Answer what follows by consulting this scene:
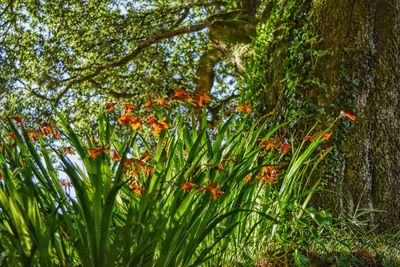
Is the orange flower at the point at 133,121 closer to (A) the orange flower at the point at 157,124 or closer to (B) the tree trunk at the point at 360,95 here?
(A) the orange flower at the point at 157,124

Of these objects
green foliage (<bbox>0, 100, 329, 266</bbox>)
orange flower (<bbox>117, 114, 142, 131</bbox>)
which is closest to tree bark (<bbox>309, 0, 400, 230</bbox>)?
green foliage (<bbox>0, 100, 329, 266</bbox>)

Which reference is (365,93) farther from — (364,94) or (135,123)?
(135,123)

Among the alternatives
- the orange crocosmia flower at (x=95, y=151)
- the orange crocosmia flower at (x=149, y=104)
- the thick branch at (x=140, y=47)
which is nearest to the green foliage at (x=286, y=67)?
the orange crocosmia flower at (x=149, y=104)

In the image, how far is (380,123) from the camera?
476 cm

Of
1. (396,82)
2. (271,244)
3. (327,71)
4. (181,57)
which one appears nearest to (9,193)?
(271,244)

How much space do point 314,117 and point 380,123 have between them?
0.54 metres

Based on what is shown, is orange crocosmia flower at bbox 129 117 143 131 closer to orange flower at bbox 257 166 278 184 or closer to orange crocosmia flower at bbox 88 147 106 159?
orange crocosmia flower at bbox 88 147 106 159

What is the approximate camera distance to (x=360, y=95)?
15.5 ft

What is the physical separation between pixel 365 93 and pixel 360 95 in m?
0.06

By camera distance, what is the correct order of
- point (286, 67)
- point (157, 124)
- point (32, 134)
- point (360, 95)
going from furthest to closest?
point (286, 67) → point (360, 95) → point (32, 134) → point (157, 124)

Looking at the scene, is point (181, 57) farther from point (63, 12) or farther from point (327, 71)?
point (327, 71)

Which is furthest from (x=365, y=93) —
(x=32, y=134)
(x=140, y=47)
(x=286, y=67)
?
(x=140, y=47)

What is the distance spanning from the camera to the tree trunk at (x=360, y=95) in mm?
4539

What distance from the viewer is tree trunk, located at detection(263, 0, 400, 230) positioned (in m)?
4.54
